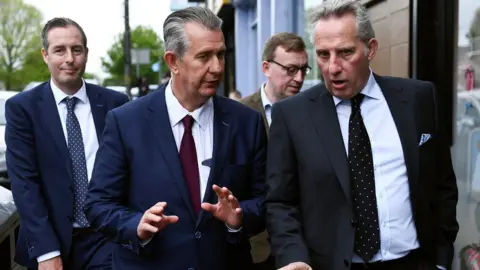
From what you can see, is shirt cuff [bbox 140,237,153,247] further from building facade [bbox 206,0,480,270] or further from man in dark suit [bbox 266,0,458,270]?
building facade [bbox 206,0,480,270]

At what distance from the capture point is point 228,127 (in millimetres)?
3066

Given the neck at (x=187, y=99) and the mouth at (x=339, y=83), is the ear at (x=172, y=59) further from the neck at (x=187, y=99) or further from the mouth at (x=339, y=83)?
the mouth at (x=339, y=83)

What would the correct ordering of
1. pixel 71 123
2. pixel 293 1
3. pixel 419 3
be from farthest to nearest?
pixel 293 1 < pixel 419 3 < pixel 71 123

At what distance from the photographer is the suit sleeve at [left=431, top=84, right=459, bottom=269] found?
9.62 ft

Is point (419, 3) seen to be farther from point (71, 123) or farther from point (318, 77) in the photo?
point (318, 77)

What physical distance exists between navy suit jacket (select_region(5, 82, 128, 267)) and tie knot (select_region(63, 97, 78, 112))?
0.08 m

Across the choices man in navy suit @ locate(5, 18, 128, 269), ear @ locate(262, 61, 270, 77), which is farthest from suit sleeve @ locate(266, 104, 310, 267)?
ear @ locate(262, 61, 270, 77)

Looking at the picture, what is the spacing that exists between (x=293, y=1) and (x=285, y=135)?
28.9 ft

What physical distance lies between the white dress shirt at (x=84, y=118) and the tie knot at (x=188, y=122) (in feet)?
3.79

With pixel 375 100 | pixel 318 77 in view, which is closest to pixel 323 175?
pixel 375 100

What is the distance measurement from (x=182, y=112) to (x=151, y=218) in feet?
1.84

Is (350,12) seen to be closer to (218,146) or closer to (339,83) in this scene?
(339,83)

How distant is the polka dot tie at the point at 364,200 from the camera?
2.79 metres

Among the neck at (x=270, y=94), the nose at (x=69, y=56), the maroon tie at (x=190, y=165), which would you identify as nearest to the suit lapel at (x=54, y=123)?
the nose at (x=69, y=56)
